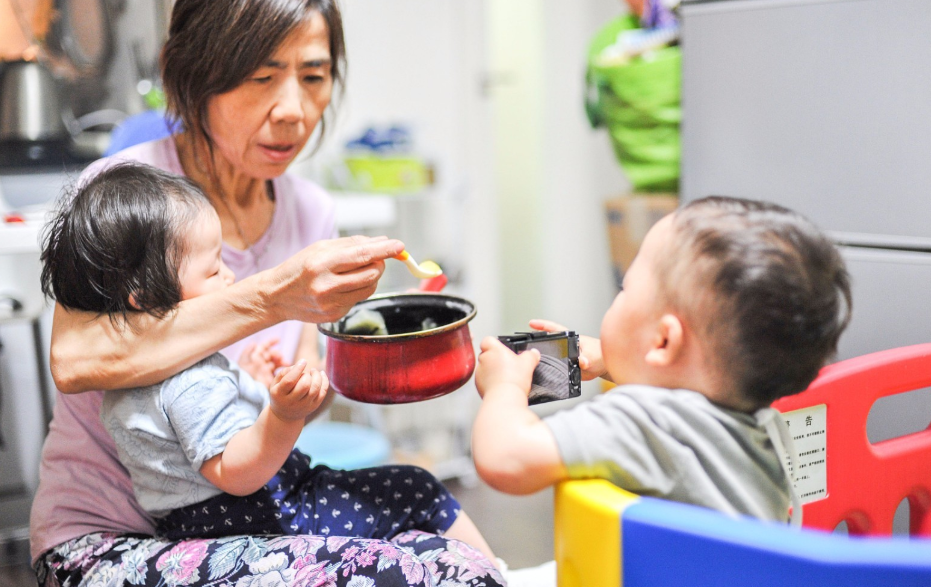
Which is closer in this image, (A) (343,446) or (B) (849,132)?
(B) (849,132)

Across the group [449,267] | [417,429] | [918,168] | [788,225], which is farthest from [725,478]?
[417,429]

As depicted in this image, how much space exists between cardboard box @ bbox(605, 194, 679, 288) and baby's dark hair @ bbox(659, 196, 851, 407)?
1.19 metres

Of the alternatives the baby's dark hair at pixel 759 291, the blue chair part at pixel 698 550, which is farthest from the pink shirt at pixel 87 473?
the baby's dark hair at pixel 759 291

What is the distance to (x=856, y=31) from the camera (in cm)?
124

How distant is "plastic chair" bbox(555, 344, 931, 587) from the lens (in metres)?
0.57

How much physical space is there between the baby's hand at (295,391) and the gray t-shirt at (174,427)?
0.33 ft

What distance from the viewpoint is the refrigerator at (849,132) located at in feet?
3.87

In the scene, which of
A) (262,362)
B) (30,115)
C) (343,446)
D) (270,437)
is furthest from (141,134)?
(343,446)

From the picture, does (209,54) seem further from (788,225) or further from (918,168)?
(918,168)

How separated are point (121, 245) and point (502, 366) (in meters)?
0.46

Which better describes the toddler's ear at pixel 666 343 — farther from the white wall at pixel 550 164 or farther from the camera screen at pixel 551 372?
the white wall at pixel 550 164

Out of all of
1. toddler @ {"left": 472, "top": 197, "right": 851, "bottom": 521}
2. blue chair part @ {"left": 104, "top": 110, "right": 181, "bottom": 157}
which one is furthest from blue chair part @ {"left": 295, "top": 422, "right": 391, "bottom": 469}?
toddler @ {"left": 472, "top": 197, "right": 851, "bottom": 521}

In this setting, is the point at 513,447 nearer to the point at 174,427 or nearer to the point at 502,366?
the point at 502,366

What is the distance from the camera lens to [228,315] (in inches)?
36.5
